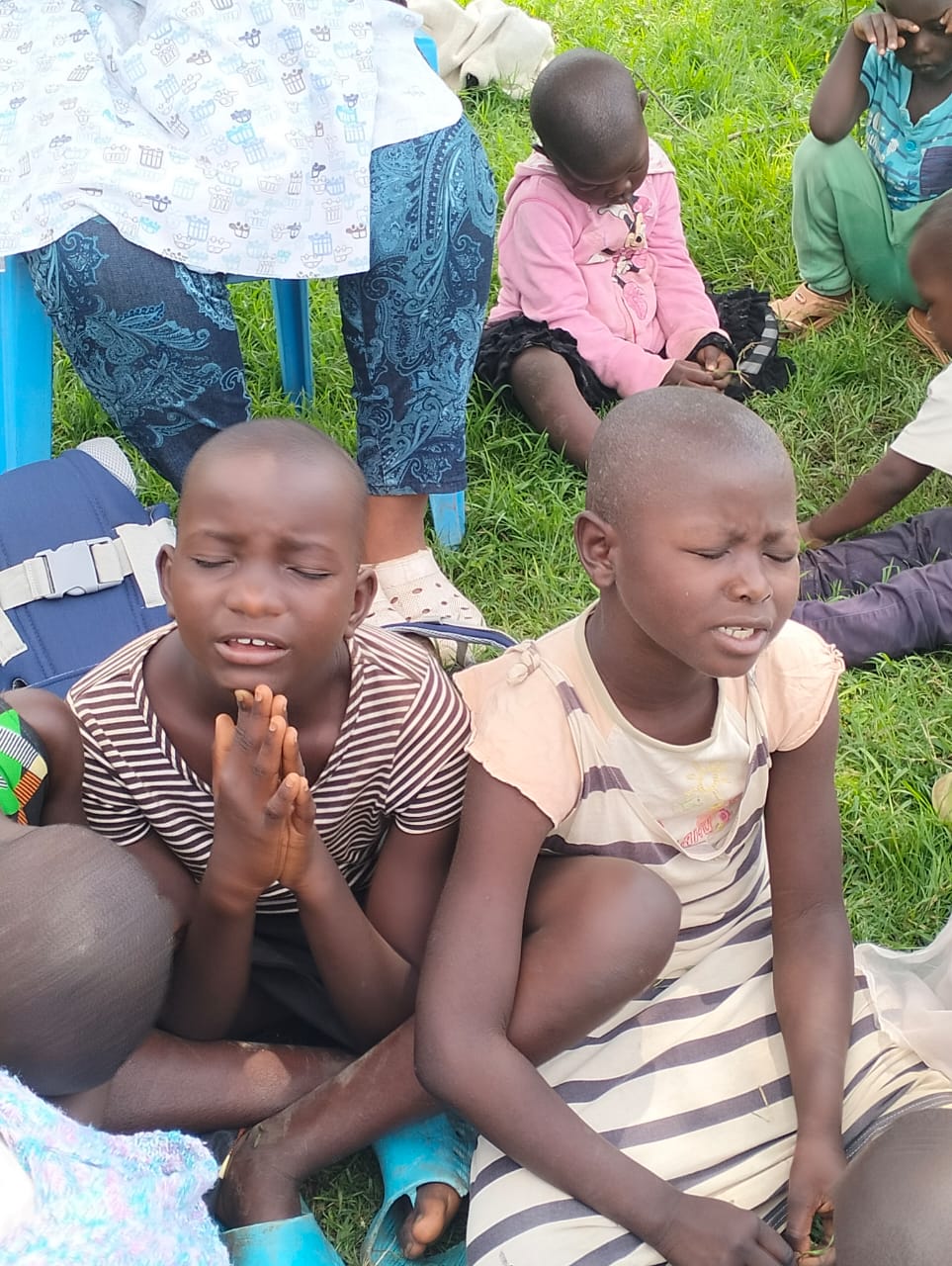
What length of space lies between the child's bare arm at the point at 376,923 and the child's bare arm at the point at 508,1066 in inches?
4.2

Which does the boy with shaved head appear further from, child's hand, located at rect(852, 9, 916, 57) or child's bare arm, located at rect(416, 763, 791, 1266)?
child's hand, located at rect(852, 9, 916, 57)

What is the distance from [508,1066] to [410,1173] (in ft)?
0.74

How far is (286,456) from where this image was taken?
1556 mm

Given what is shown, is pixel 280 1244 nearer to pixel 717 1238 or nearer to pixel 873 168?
pixel 717 1238

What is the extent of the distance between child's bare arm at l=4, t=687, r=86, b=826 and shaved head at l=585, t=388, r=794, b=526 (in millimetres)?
671

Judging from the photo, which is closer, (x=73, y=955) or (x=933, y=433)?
(x=73, y=955)

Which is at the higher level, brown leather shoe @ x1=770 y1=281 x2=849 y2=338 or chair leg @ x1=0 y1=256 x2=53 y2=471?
chair leg @ x1=0 y1=256 x2=53 y2=471

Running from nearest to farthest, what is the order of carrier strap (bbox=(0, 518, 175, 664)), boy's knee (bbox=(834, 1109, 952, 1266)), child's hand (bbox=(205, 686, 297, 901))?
boy's knee (bbox=(834, 1109, 952, 1266)) < child's hand (bbox=(205, 686, 297, 901)) < carrier strap (bbox=(0, 518, 175, 664))

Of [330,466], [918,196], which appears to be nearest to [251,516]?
[330,466]

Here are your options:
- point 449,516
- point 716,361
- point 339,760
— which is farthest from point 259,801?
point 716,361

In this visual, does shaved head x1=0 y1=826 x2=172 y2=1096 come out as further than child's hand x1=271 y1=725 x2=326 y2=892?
No

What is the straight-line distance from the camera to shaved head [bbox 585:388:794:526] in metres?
1.51

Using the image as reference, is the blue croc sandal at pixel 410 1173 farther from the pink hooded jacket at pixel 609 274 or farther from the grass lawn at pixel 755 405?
the pink hooded jacket at pixel 609 274

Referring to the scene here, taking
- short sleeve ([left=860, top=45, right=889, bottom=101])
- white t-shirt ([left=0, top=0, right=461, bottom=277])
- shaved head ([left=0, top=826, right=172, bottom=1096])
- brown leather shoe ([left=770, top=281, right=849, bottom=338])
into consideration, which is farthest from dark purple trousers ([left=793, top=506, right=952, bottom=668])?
shaved head ([left=0, top=826, right=172, bottom=1096])
